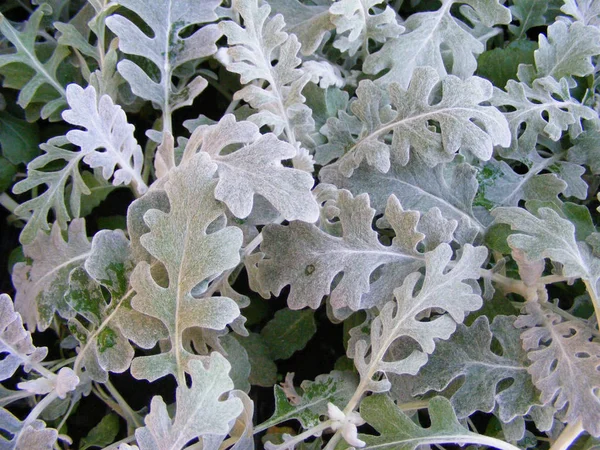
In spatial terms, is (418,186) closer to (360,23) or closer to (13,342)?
(360,23)

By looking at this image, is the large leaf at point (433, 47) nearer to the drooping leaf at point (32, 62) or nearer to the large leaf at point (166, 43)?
the large leaf at point (166, 43)

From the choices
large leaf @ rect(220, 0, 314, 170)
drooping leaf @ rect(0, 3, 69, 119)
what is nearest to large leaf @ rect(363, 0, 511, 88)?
large leaf @ rect(220, 0, 314, 170)

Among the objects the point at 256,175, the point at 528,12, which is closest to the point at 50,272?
the point at 256,175

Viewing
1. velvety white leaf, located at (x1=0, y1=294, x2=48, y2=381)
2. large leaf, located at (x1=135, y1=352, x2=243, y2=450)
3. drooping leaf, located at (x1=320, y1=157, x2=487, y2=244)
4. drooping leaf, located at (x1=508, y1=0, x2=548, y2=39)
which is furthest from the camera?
drooping leaf, located at (x1=508, y1=0, x2=548, y2=39)

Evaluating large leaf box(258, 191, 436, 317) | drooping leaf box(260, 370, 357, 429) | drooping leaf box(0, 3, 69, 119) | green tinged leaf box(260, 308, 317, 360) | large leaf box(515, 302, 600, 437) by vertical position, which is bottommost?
green tinged leaf box(260, 308, 317, 360)

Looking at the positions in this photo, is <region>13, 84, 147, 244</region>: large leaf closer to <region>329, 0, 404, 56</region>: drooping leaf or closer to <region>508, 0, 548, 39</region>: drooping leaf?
<region>329, 0, 404, 56</region>: drooping leaf

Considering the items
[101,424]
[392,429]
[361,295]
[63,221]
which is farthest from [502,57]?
[101,424]

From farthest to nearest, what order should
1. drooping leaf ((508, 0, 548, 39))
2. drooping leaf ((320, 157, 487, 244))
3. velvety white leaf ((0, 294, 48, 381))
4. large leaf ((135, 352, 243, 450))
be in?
drooping leaf ((508, 0, 548, 39)), drooping leaf ((320, 157, 487, 244)), velvety white leaf ((0, 294, 48, 381)), large leaf ((135, 352, 243, 450))

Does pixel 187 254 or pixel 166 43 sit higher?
pixel 166 43
